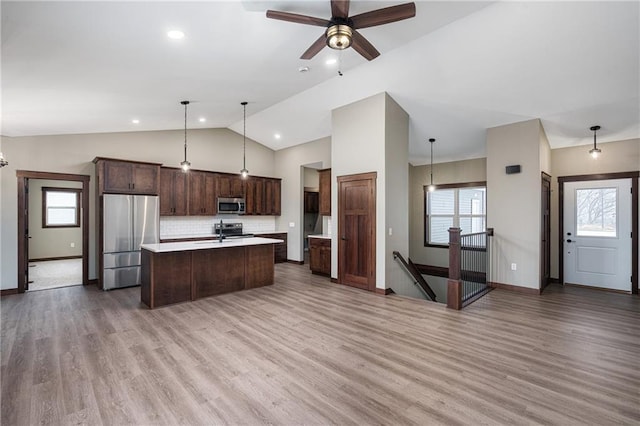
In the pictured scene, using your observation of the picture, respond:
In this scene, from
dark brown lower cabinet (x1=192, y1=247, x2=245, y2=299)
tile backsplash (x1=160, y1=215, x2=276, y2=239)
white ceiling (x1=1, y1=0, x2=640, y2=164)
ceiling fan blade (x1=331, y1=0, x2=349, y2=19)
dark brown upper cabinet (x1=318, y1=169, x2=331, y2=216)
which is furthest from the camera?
dark brown upper cabinet (x1=318, y1=169, x2=331, y2=216)

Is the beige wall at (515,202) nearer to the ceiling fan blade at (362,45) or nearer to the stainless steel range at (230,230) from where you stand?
the ceiling fan blade at (362,45)

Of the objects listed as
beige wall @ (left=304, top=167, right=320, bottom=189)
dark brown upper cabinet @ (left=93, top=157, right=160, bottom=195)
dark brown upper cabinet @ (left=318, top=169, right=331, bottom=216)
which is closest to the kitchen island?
dark brown upper cabinet @ (left=93, top=157, right=160, bottom=195)

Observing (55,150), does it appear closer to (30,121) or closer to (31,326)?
(30,121)

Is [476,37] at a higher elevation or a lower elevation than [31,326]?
higher

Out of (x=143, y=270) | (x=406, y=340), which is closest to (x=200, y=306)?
(x=143, y=270)

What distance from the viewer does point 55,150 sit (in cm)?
568

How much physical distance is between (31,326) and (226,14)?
4.42m

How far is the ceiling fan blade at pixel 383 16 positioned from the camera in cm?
247

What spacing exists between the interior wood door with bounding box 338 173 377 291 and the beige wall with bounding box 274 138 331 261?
90.2 inches

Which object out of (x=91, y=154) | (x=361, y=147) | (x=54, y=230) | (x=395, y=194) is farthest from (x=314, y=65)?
(x=54, y=230)

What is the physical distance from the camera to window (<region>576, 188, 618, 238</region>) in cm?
557

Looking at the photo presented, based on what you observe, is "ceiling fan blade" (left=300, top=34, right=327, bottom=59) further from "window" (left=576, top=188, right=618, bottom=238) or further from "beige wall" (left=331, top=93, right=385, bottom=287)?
"window" (left=576, top=188, right=618, bottom=238)

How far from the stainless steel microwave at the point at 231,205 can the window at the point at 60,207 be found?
4997 millimetres

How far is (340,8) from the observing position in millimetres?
2416
